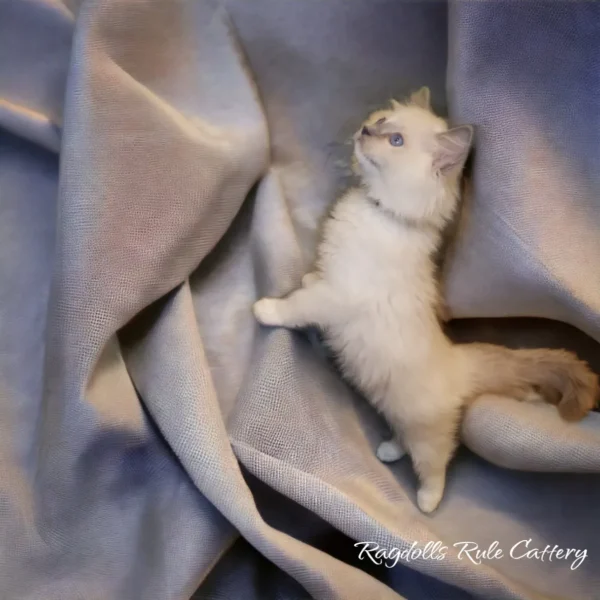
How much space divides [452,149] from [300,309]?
36 cm

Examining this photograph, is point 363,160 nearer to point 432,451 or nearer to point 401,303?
point 401,303

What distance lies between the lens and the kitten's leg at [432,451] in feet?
3.43

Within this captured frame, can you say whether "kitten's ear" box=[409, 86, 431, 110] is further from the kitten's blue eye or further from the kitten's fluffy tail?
the kitten's fluffy tail

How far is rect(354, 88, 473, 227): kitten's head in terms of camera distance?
3.35 feet

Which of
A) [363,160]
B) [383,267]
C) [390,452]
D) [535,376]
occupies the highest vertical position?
[363,160]

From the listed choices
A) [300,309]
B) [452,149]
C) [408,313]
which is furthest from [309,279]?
[452,149]

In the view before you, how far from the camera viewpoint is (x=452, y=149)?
0.96m

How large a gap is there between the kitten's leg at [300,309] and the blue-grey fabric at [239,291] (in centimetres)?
3

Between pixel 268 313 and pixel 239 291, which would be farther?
pixel 239 291

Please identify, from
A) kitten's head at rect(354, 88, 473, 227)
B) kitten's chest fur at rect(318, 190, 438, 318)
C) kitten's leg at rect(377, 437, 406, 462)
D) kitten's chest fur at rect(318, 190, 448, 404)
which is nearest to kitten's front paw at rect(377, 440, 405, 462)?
kitten's leg at rect(377, 437, 406, 462)

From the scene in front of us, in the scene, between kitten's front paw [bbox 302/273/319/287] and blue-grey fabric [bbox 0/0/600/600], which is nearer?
blue-grey fabric [bbox 0/0/600/600]

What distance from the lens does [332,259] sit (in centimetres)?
109

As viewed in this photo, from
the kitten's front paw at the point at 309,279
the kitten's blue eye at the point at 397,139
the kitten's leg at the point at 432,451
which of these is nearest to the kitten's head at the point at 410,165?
the kitten's blue eye at the point at 397,139

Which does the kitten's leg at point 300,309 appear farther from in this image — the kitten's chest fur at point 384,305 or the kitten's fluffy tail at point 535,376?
the kitten's fluffy tail at point 535,376
